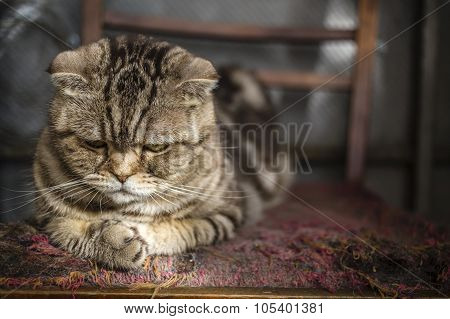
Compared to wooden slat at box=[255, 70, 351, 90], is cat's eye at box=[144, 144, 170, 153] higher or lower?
lower

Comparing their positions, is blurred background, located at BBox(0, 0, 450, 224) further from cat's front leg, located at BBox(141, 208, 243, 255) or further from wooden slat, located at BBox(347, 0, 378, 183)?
cat's front leg, located at BBox(141, 208, 243, 255)

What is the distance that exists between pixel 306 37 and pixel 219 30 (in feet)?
1.09

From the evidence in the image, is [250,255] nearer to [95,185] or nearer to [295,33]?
[95,185]

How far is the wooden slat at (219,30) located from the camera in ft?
5.36

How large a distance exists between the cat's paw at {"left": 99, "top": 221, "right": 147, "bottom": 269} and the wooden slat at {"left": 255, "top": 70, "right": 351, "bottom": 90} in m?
1.08

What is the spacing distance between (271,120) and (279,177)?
0.23 meters

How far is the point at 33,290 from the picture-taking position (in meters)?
0.87

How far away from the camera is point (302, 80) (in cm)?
185

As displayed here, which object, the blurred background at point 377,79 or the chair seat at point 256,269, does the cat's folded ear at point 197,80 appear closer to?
the chair seat at point 256,269

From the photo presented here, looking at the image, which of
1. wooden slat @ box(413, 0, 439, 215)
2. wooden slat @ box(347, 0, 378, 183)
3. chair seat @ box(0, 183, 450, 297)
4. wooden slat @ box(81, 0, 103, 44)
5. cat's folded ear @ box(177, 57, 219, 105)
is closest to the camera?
chair seat @ box(0, 183, 450, 297)

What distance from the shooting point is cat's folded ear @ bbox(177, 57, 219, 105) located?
3.35 ft

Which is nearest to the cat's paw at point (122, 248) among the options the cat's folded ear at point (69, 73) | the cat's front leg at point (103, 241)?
the cat's front leg at point (103, 241)

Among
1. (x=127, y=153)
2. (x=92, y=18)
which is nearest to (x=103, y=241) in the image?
(x=127, y=153)

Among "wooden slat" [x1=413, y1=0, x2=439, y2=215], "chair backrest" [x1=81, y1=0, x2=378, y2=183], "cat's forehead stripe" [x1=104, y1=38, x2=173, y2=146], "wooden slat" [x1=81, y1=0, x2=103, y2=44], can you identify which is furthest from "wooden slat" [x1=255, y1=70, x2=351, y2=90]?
"cat's forehead stripe" [x1=104, y1=38, x2=173, y2=146]
